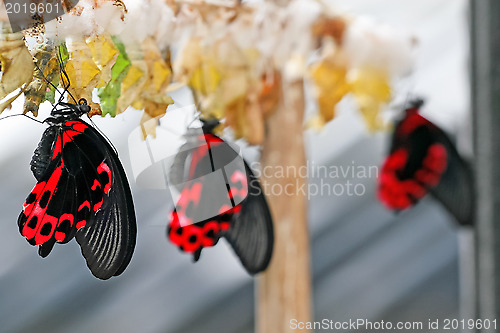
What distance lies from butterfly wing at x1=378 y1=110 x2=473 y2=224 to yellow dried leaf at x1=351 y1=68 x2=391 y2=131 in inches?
2.2

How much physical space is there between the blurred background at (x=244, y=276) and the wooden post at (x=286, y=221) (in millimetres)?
327

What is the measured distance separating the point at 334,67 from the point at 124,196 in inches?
18.8

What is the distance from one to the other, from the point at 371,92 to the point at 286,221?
0.30m

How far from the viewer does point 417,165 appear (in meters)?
0.87

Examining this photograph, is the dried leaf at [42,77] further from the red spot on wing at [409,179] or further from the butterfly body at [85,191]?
the red spot on wing at [409,179]

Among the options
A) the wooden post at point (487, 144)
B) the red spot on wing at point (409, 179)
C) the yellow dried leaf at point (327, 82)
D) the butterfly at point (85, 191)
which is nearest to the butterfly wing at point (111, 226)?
the butterfly at point (85, 191)

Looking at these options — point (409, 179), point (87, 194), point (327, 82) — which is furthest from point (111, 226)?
point (409, 179)

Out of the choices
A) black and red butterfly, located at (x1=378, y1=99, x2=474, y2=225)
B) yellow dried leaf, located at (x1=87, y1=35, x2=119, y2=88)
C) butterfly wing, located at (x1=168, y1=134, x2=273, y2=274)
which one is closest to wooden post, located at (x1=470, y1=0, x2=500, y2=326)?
black and red butterfly, located at (x1=378, y1=99, x2=474, y2=225)

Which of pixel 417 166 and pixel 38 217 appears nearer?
pixel 38 217

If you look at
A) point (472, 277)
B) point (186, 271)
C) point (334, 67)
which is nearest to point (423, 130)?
point (334, 67)

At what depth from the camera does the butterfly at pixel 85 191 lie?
420mm

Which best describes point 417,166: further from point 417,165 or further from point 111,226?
point 111,226

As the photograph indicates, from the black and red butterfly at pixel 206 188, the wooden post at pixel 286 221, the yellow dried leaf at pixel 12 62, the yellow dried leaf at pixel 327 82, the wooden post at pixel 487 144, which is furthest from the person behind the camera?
the wooden post at pixel 487 144

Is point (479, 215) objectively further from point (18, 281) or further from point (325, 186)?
point (18, 281)
